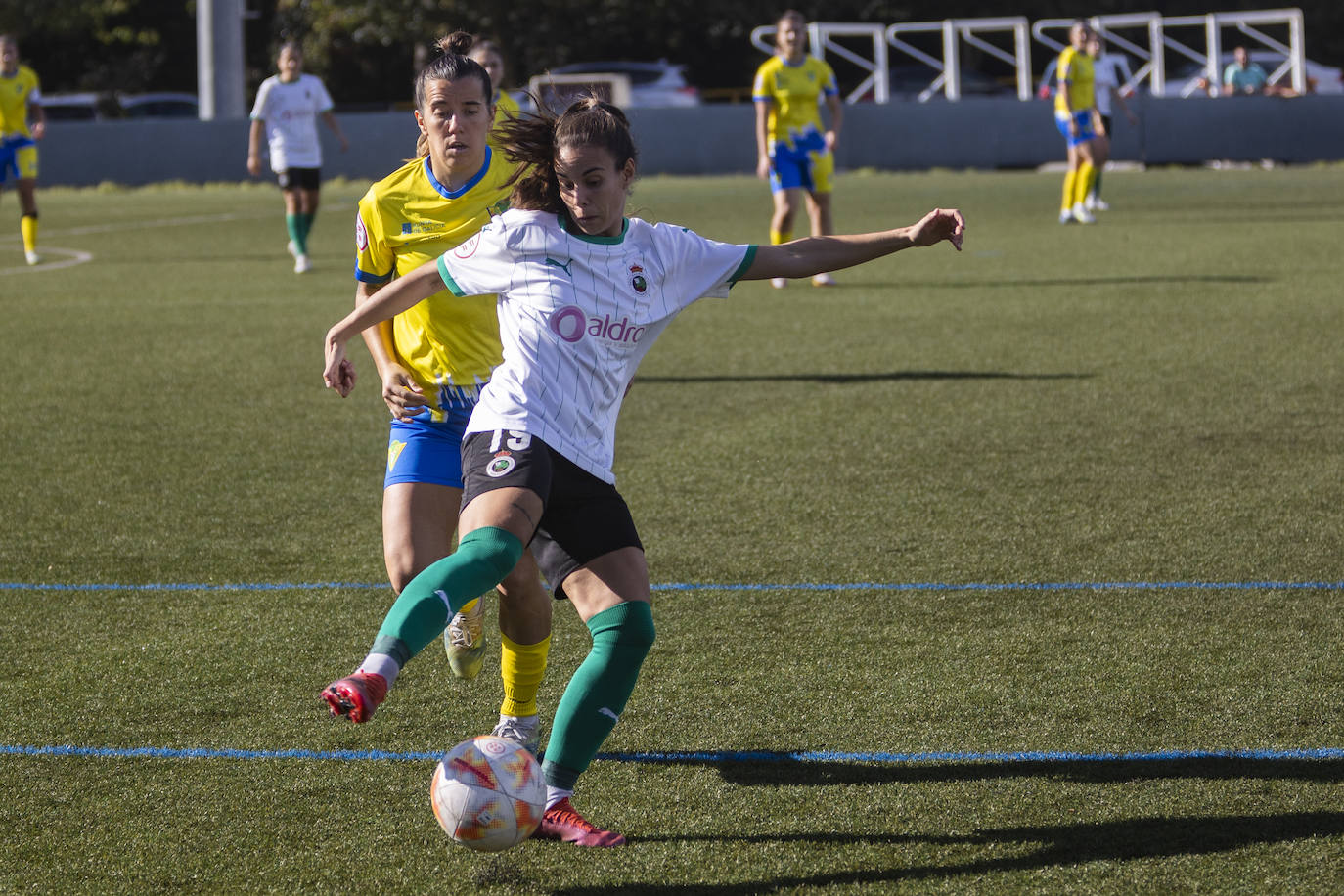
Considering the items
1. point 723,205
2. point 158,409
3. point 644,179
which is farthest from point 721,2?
point 158,409

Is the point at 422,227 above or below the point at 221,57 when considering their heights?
below

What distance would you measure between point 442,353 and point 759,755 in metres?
1.37

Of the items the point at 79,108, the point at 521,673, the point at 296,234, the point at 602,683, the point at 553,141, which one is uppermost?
the point at 553,141

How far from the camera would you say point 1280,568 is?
226 inches

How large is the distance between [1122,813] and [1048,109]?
3011 cm

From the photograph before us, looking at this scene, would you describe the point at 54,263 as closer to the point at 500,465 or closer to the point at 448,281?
the point at 448,281

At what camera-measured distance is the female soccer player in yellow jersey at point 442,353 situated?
A: 161 inches

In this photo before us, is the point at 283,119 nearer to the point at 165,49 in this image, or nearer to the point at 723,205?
the point at 723,205

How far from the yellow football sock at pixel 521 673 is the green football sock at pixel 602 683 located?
16.7 inches

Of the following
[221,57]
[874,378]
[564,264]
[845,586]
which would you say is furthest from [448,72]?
[221,57]

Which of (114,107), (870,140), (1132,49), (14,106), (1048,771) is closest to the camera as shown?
(1048,771)

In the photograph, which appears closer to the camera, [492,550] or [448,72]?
[492,550]

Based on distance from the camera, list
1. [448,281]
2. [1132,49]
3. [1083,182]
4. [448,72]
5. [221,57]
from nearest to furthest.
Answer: [448,281]
[448,72]
[1083,182]
[221,57]
[1132,49]

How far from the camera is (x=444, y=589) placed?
127 inches
